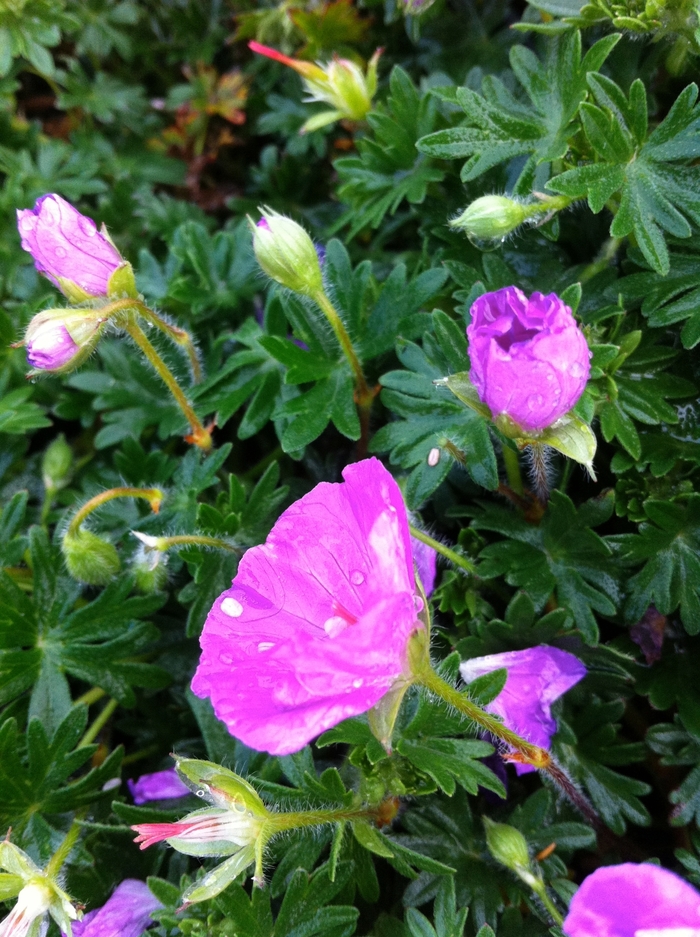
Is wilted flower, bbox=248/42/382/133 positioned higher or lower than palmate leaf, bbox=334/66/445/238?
higher

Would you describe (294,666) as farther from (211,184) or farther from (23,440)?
(211,184)

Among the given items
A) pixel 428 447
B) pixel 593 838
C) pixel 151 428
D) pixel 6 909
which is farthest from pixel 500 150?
pixel 6 909

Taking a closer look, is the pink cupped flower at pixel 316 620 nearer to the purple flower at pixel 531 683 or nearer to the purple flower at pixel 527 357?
the purple flower at pixel 527 357

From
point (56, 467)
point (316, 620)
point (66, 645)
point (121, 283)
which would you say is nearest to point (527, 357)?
point (316, 620)

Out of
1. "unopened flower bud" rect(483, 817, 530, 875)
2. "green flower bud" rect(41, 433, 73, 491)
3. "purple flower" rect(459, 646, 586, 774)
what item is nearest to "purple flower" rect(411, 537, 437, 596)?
"purple flower" rect(459, 646, 586, 774)

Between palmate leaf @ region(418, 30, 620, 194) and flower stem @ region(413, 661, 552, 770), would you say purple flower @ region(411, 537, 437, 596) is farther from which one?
palmate leaf @ region(418, 30, 620, 194)
